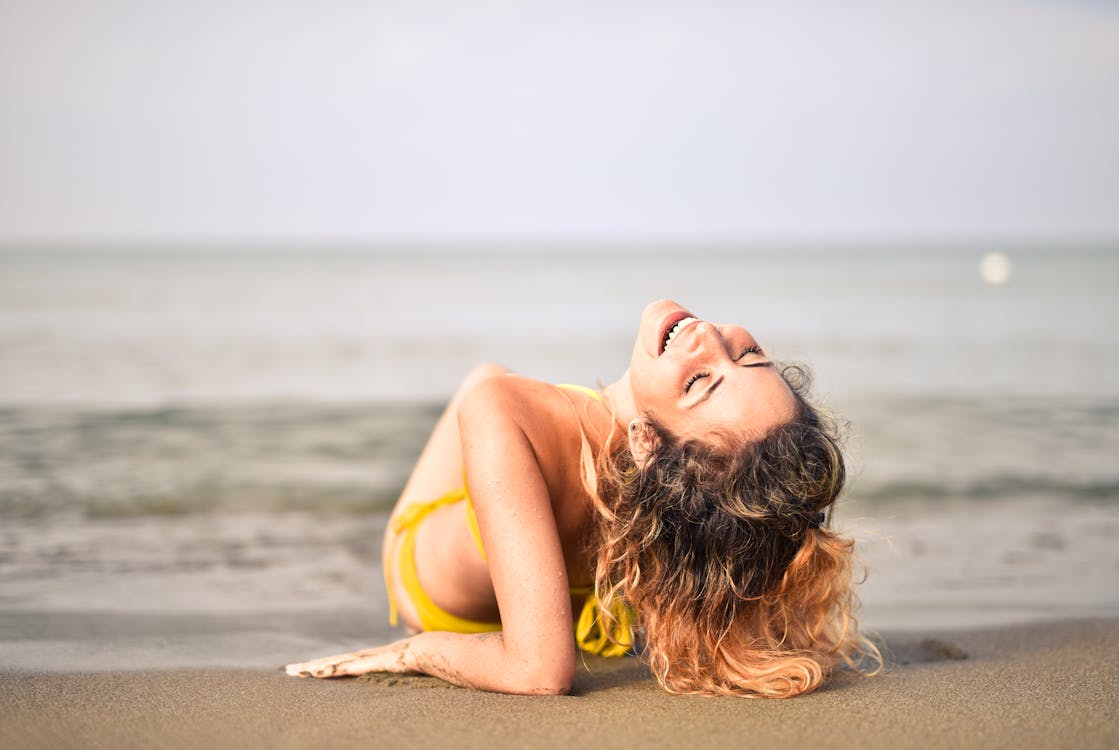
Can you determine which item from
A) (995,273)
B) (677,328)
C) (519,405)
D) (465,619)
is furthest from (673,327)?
(995,273)

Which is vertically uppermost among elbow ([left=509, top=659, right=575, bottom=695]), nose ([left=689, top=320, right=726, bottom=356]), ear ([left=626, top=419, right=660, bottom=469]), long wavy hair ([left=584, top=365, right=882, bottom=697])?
nose ([left=689, top=320, right=726, bottom=356])

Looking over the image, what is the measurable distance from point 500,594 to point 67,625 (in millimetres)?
2100

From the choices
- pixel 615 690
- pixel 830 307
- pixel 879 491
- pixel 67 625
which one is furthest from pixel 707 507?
pixel 830 307

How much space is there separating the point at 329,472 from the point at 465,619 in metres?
3.69

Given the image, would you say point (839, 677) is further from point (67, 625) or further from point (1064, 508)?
point (1064, 508)

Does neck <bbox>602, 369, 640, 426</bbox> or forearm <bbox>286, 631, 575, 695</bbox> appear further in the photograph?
neck <bbox>602, 369, 640, 426</bbox>

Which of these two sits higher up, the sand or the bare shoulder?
the bare shoulder

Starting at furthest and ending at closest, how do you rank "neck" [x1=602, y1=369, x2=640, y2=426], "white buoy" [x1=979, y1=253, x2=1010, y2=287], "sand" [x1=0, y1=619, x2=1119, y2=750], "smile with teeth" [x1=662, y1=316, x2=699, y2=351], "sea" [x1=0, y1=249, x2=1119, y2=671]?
1. "white buoy" [x1=979, y1=253, x2=1010, y2=287]
2. "sea" [x1=0, y1=249, x2=1119, y2=671]
3. "neck" [x1=602, y1=369, x2=640, y2=426]
4. "smile with teeth" [x1=662, y1=316, x2=699, y2=351]
5. "sand" [x1=0, y1=619, x2=1119, y2=750]

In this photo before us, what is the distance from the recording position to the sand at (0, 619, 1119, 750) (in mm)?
2510

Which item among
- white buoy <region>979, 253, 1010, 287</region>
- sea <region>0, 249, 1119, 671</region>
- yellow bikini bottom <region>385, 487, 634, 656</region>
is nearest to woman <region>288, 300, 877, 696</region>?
yellow bikini bottom <region>385, 487, 634, 656</region>

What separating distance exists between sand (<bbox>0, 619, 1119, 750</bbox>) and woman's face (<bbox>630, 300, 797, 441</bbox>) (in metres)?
0.84

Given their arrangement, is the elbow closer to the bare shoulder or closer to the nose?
the bare shoulder

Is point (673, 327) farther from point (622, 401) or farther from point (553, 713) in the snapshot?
point (553, 713)

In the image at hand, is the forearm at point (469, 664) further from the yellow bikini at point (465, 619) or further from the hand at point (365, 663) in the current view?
the yellow bikini at point (465, 619)
